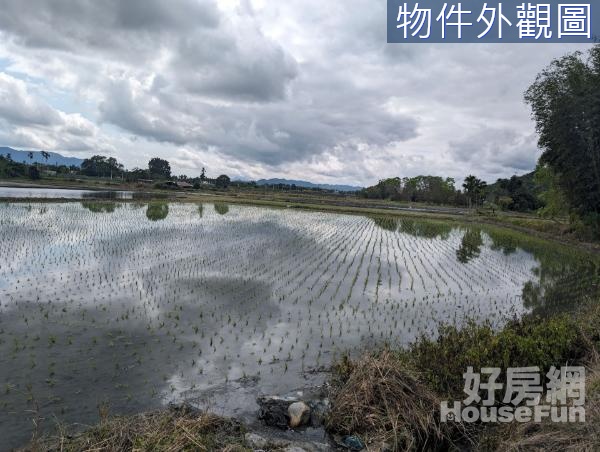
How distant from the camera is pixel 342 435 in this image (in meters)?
5.04

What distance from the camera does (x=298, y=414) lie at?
5246mm

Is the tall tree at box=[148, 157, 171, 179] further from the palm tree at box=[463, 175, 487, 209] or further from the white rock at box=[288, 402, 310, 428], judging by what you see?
the white rock at box=[288, 402, 310, 428]

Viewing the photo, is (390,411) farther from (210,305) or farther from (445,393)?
(210,305)

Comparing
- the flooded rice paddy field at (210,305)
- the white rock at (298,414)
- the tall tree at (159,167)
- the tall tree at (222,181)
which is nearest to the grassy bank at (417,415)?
the white rock at (298,414)

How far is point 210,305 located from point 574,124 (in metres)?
26.1

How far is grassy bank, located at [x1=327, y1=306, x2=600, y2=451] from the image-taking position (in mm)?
4453

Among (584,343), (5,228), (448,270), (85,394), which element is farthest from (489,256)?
(5,228)

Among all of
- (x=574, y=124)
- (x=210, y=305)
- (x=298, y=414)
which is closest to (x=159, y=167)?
(x=574, y=124)

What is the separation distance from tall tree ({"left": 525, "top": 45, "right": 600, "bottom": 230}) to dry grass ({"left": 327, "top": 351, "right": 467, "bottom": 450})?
2552 cm

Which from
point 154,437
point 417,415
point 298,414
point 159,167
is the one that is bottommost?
point 298,414

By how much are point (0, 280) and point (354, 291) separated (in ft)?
35.9

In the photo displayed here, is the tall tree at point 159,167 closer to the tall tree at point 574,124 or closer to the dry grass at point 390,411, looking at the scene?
the tall tree at point 574,124

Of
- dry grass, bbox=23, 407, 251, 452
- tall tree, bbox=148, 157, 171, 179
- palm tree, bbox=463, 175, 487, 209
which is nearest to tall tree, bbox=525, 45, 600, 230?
dry grass, bbox=23, 407, 251, 452

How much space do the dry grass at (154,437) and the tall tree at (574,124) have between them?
2781 cm
